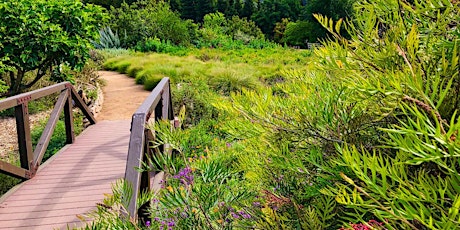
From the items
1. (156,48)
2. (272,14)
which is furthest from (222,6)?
(156,48)

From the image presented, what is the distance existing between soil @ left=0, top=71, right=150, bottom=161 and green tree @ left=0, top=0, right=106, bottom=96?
61cm

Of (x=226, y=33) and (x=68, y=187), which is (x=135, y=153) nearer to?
(x=68, y=187)

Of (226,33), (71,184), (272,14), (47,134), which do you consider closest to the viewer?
(71,184)

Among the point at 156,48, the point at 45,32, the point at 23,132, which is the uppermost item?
the point at 45,32

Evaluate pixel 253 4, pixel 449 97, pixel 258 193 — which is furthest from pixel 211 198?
pixel 253 4

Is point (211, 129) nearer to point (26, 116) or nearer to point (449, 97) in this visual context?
point (26, 116)

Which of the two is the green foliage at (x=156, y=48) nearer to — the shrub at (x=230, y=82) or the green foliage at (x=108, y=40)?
the green foliage at (x=108, y=40)

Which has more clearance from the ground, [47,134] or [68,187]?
[47,134]

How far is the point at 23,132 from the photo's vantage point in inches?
131

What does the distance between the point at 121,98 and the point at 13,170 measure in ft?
15.9

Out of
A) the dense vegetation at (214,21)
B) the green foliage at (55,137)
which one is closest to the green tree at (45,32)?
the green foliage at (55,137)

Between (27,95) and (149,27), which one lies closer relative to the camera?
(27,95)

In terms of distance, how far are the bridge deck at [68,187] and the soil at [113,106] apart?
4.97ft

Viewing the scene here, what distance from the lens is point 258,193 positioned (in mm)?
1000
